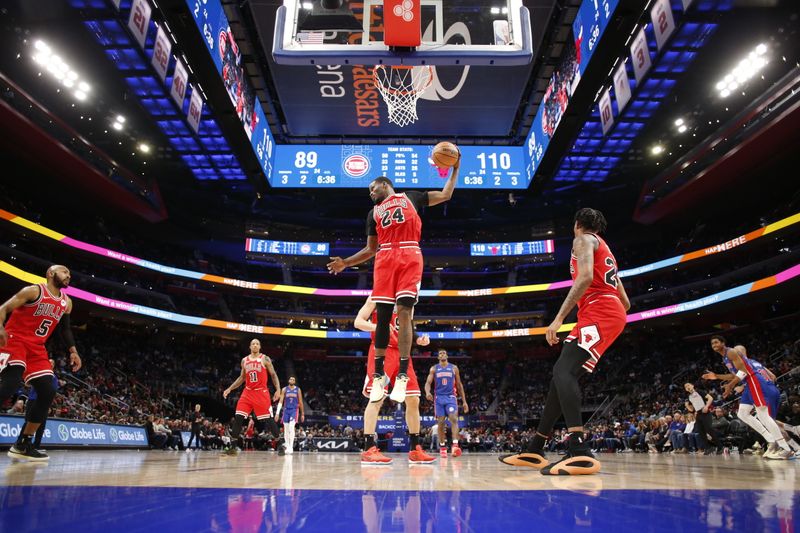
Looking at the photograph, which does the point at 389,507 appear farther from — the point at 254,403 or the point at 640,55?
the point at 640,55

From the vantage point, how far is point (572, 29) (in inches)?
595

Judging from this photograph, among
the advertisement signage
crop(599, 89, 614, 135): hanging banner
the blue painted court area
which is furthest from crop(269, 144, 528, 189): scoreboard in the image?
the blue painted court area

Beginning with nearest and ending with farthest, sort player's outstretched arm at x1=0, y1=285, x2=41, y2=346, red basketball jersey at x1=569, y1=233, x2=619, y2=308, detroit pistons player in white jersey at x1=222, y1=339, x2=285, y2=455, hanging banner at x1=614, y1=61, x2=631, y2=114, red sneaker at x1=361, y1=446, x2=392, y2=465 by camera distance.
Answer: red basketball jersey at x1=569, y1=233, x2=619, y2=308 → red sneaker at x1=361, y1=446, x2=392, y2=465 → player's outstretched arm at x1=0, y1=285, x2=41, y2=346 → detroit pistons player in white jersey at x1=222, y1=339, x2=285, y2=455 → hanging banner at x1=614, y1=61, x2=631, y2=114

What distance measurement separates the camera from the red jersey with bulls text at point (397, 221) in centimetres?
438

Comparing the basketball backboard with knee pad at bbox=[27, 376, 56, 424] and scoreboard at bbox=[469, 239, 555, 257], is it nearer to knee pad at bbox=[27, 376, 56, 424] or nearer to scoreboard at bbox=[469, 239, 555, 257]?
knee pad at bbox=[27, 376, 56, 424]

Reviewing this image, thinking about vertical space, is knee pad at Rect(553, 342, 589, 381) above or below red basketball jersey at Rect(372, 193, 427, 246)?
below

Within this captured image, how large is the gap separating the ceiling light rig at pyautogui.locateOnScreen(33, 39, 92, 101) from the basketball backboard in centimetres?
1474

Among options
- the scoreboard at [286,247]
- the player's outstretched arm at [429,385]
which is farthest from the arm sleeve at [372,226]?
the scoreboard at [286,247]

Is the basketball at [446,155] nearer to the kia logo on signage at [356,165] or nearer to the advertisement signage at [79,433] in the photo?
the advertisement signage at [79,433]

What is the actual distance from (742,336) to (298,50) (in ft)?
88.9

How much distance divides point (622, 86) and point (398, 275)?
521 inches

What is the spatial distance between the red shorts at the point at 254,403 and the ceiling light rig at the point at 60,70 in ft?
51.3

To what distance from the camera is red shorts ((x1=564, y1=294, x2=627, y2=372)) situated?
363 centimetres

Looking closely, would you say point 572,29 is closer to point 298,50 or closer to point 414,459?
point 298,50
